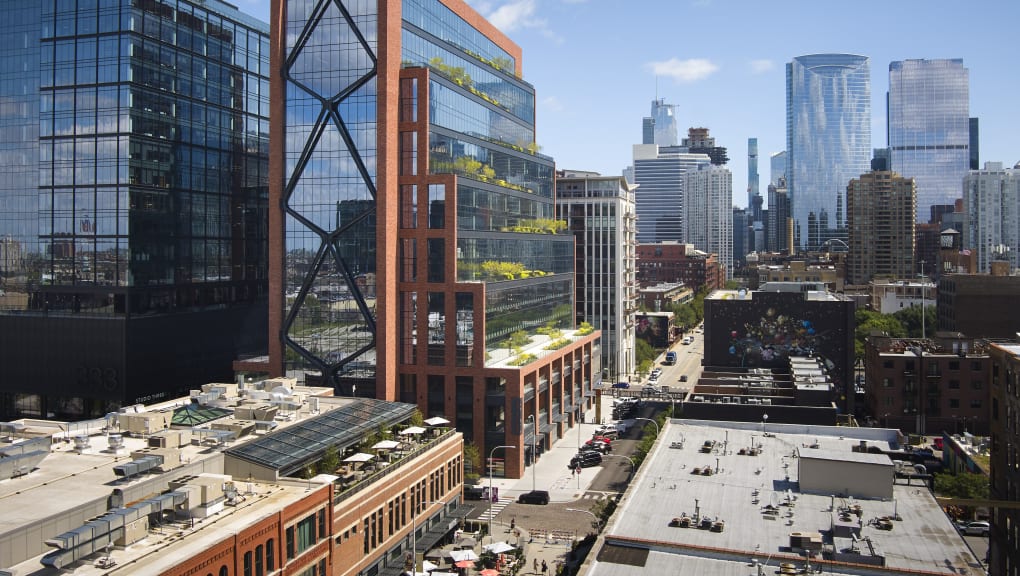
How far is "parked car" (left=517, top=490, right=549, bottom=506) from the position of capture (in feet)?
289

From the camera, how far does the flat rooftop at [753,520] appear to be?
155ft

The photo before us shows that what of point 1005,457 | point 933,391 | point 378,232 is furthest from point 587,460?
point 933,391

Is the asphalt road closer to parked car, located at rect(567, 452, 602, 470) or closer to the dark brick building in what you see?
parked car, located at rect(567, 452, 602, 470)

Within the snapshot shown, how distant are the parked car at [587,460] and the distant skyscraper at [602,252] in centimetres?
6091

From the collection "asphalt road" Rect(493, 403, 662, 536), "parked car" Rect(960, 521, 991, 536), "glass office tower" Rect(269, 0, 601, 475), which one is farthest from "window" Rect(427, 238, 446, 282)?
"parked car" Rect(960, 521, 991, 536)

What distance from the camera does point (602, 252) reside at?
545 feet

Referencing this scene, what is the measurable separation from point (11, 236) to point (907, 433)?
4678 inches

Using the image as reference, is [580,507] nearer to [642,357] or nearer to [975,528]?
[975,528]

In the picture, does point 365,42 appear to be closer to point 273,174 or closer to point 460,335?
point 273,174

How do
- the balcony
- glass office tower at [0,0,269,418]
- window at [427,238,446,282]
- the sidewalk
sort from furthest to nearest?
glass office tower at [0,0,269,418] → window at [427,238,446,282] → the sidewalk → the balcony

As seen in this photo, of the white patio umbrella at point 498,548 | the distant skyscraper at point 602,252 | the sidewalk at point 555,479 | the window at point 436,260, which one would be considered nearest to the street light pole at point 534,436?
the sidewalk at point 555,479

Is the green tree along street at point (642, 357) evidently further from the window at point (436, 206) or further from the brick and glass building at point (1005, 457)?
the brick and glass building at point (1005, 457)

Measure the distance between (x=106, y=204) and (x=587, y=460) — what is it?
62.5 meters

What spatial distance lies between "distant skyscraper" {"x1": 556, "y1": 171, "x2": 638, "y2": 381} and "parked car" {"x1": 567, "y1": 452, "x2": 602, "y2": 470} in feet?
200
